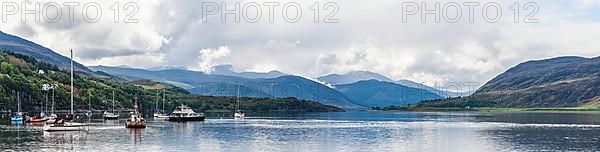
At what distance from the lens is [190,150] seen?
96562 millimetres

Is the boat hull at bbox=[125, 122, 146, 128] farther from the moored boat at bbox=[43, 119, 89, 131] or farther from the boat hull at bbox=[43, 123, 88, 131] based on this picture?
the boat hull at bbox=[43, 123, 88, 131]

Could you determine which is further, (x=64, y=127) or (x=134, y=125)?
(x=134, y=125)

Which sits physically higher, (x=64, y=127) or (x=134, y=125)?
(x=64, y=127)

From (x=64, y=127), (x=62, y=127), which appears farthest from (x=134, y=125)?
(x=62, y=127)

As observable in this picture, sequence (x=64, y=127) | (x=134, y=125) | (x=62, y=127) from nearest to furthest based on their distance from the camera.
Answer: (x=62, y=127), (x=64, y=127), (x=134, y=125)

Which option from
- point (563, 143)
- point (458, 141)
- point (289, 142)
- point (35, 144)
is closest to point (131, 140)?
point (35, 144)

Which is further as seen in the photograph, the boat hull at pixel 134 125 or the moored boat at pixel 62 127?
the boat hull at pixel 134 125

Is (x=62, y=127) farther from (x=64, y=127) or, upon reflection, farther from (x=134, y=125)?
(x=134, y=125)

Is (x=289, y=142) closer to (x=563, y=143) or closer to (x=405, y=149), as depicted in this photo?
(x=405, y=149)

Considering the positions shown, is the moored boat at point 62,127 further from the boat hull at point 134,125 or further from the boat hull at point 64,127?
the boat hull at point 134,125

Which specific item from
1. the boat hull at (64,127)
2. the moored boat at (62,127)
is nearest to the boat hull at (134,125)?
the moored boat at (62,127)

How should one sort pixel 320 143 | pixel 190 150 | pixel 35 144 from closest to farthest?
pixel 190 150, pixel 35 144, pixel 320 143

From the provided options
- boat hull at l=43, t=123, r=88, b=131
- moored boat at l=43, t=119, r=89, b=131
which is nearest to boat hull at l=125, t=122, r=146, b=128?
moored boat at l=43, t=119, r=89, b=131

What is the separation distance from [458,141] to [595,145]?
19.6 meters
